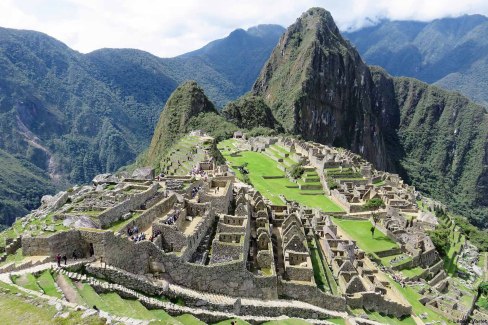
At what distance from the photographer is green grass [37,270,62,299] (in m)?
16.7

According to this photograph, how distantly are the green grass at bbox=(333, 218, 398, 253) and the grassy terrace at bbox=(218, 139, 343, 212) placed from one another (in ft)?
15.9

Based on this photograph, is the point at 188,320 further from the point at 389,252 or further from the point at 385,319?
the point at 389,252

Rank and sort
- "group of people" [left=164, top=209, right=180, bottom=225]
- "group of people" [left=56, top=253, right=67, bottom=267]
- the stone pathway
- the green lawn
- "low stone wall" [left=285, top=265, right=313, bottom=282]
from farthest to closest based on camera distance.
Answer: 1. "low stone wall" [left=285, top=265, right=313, bottom=282]
2. "group of people" [left=164, top=209, right=180, bottom=225]
3. "group of people" [left=56, top=253, right=67, bottom=267]
4. the stone pathway
5. the green lawn

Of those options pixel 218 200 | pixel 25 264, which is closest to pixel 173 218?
pixel 218 200

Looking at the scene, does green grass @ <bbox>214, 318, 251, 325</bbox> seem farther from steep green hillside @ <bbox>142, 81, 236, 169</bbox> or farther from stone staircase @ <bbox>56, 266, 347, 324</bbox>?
steep green hillside @ <bbox>142, 81, 236, 169</bbox>

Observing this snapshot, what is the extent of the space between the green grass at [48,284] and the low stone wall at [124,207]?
5.05m

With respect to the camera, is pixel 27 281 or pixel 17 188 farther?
pixel 17 188

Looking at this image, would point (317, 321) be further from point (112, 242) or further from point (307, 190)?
point (307, 190)

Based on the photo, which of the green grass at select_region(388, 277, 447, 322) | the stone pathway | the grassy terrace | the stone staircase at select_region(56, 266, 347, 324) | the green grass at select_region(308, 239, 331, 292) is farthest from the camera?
the grassy terrace

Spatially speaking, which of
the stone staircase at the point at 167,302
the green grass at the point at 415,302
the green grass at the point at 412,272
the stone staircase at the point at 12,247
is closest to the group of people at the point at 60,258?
Result: the stone staircase at the point at 167,302

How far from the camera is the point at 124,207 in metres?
25.5

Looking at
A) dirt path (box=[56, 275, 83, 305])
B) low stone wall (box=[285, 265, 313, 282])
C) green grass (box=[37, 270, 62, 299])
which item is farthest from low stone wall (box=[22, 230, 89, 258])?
low stone wall (box=[285, 265, 313, 282])

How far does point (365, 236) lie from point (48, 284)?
121 feet

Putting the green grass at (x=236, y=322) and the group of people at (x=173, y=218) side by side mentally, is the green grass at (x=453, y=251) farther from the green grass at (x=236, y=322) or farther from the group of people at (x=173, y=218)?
the green grass at (x=236, y=322)
